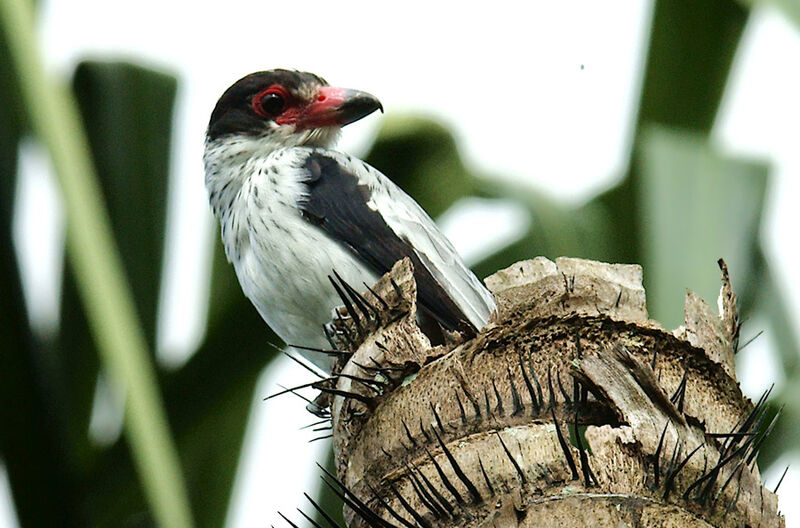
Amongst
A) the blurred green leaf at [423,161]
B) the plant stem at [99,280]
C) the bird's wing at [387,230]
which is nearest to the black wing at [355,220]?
the bird's wing at [387,230]

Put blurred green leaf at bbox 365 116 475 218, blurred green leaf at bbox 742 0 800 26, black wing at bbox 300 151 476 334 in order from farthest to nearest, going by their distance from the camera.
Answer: blurred green leaf at bbox 365 116 475 218 → black wing at bbox 300 151 476 334 → blurred green leaf at bbox 742 0 800 26

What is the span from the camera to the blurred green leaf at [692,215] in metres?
3.36

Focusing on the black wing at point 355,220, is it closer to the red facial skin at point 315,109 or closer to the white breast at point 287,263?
the white breast at point 287,263

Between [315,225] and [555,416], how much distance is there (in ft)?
6.50

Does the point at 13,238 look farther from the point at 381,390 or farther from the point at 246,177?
the point at 381,390

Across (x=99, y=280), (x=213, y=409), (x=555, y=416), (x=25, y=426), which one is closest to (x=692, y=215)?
(x=555, y=416)

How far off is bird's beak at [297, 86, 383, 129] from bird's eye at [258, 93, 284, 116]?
0.39 ft

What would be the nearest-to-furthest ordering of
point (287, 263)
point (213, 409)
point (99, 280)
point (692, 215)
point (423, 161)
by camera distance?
point (99, 280)
point (692, 215)
point (287, 263)
point (213, 409)
point (423, 161)

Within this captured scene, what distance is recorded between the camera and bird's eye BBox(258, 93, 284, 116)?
484cm

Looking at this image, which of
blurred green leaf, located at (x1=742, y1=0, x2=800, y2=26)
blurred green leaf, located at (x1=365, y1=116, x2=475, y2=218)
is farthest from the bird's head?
blurred green leaf, located at (x1=742, y1=0, x2=800, y2=26)

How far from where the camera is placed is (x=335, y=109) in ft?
15.5

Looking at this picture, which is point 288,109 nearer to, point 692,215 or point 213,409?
point 213,409

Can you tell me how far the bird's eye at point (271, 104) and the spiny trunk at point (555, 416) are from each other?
2480mm

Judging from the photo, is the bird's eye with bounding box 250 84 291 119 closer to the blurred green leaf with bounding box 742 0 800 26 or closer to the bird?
the bird
